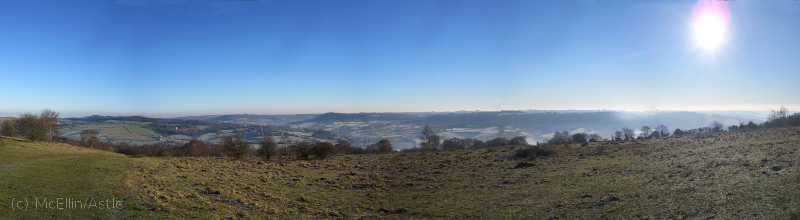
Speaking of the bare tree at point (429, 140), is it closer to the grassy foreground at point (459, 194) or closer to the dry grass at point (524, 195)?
the dry grass at point (524, 195)

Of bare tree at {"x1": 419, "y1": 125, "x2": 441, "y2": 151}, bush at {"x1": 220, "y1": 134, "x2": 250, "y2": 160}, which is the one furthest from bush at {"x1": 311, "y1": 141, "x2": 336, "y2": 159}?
bare tree at {"x1": 419, "y1": 125, "x2": 441, "y2": 151}

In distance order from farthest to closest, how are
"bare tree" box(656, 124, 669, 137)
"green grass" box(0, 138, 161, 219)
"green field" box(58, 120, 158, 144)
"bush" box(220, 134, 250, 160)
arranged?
"green field" box(58, 120, 158, 144) → "bare tree" box(656, 124, 669, 137) → "bush" box(220, 134, 250, 160) → "green grass" box(0, 138, 161, 219)

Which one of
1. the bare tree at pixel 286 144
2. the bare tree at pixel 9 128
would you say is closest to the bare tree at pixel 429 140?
the bare tree at pixel 286 144

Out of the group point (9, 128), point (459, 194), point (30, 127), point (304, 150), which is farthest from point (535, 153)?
point (9, 128)

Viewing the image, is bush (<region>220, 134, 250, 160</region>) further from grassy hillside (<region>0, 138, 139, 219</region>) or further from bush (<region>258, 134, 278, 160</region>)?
grassy hillside (<region>0, 138, 139, 219</region>)

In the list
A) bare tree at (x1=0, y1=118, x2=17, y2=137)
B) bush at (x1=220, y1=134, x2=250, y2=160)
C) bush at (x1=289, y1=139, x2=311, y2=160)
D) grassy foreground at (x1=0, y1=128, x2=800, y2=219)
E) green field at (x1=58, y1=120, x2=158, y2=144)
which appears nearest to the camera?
grassy foreground at (x1=0, y1=128, x2=800, y2=219)

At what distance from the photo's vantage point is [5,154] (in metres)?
20.4

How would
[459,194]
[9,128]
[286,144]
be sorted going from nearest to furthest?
[459,194] < [9,128] < [286,144]

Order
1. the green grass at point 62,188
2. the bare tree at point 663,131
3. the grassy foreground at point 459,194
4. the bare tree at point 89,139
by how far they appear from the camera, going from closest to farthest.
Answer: the green grass at point 62,188
the grassy foreground at point 459,194
the bare tree at point 89,139
the bare tree at point 663,131

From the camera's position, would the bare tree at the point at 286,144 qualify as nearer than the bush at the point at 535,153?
No

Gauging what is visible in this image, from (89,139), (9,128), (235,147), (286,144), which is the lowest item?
(286,144)

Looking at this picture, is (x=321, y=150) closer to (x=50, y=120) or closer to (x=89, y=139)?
(x=50, y=120)

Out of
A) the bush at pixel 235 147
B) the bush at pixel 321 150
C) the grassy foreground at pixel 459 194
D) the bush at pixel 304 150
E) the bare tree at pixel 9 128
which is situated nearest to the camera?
the grassy foreground at pixel 459 194

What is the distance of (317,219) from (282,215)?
161 centimetres
